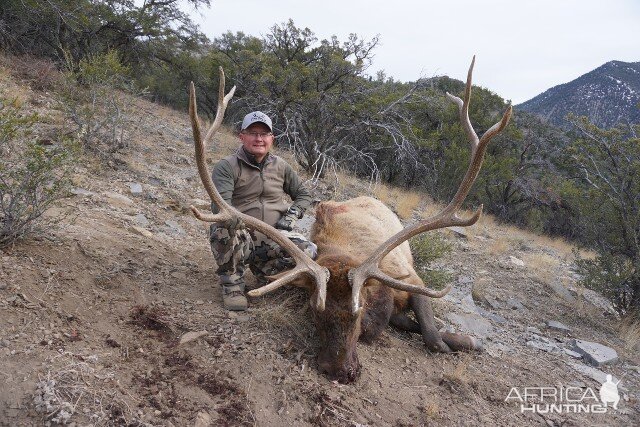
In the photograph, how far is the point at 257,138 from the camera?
4043 millimetres

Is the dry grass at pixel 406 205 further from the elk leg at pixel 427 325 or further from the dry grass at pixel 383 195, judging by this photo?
the elk leg at pixel 427 325

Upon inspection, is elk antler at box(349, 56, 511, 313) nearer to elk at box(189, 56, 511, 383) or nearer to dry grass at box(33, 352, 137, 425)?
elk at box(189, 56, 511, 383)

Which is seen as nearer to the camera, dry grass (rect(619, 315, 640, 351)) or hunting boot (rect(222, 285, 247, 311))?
hunting boot (rect(222, 285, 247, 311))

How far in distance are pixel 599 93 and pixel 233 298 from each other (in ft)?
175

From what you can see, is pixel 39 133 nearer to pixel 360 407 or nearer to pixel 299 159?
pixel 299 159

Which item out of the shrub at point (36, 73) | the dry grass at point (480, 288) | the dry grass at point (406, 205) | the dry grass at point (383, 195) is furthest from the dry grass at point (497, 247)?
the shrub at point (36, 73)

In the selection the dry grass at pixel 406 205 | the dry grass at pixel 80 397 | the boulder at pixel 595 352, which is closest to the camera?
the dry grass at pixel 80 397

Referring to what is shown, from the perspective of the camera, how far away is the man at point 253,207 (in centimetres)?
379

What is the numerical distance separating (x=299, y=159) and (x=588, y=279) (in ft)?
21.1

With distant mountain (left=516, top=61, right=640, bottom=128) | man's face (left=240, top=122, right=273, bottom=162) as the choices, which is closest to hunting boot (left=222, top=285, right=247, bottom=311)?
man's face (left=240, top=122, right=273, bottom=162)

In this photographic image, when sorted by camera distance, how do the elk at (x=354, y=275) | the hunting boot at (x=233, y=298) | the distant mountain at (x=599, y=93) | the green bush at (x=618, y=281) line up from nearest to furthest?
the elk at (x=354, y=275) → the hunting boot at (x=233, y=298) → the green bush at (x=618, y=281) → the distant mountain at (x=599, y=93)

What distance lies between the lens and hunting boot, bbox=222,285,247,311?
12.1 ft

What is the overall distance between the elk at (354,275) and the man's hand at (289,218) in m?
0.28

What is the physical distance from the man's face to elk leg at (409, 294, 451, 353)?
6.33ft
